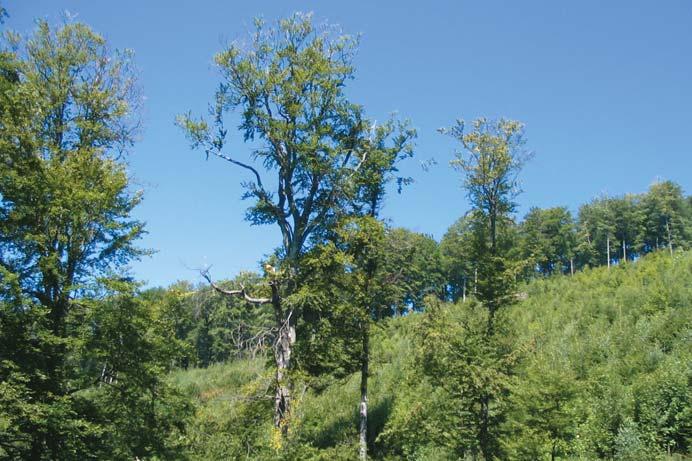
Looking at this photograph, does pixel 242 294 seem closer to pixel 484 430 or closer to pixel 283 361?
pixel 283 361

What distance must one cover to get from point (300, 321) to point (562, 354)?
28.2 feet

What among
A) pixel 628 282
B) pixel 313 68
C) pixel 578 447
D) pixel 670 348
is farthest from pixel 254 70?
pixel 628 282

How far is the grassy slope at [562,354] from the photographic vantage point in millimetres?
14750

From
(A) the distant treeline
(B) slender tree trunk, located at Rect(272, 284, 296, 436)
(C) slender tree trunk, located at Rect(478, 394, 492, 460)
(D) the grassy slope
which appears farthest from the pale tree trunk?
(A) the distant treeline

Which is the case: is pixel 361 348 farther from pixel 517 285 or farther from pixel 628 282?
pixel 628 282

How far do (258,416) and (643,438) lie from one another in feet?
33.3

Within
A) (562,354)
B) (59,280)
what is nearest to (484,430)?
(562,354)

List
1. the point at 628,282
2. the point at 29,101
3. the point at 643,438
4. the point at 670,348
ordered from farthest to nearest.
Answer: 1. the point at 628,282
2. the point at 670,348
3. the point at 29,101
4. the point at 643,438

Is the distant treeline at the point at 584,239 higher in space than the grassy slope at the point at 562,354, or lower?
higher

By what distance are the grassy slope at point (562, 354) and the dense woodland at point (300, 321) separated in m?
0.09

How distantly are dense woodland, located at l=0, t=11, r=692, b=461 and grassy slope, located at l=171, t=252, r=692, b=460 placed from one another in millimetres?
90

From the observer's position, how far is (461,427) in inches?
530

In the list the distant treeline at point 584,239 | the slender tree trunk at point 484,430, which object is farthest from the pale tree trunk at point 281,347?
the distant treeline at point 584,239

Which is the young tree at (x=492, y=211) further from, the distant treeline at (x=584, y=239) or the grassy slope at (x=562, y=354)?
the distant treeline at (x=584, y=239)
